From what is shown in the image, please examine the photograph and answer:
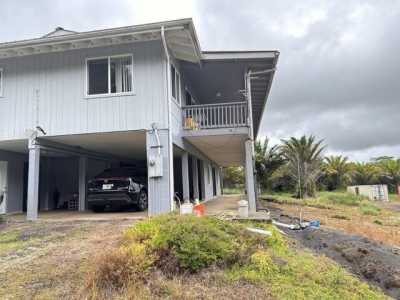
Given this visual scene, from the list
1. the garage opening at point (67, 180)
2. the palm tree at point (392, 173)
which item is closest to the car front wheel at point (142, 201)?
the garage opening at point (67, 180)

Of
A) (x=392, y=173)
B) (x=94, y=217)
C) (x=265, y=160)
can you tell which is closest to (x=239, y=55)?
(x=94, y=217)

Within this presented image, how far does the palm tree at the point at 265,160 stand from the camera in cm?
2680

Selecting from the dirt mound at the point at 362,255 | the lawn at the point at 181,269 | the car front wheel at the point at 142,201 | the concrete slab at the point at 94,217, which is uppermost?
the car front wheel at the point at 142,201

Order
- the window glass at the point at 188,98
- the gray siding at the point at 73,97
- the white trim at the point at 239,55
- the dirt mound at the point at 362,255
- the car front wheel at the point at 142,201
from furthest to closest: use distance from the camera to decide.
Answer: the window glass at the point at 188,98
the car front wheel at the point at 142,201
the white trim at the point at 239,55
the gray siding at the point at 73,97
the dirt mound at the point at 362,255

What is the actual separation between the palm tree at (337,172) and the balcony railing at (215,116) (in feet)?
77.4

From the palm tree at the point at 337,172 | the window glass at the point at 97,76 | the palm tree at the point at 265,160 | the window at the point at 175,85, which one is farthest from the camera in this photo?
the palm tree at the point at 337,172

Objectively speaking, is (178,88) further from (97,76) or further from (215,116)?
(97,76)

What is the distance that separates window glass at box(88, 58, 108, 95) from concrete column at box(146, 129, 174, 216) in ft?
7.00

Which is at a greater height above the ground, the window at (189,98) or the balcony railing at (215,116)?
the window at (189,98)

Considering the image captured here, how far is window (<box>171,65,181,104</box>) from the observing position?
10.1 meters

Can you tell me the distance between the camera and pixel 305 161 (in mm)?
24266

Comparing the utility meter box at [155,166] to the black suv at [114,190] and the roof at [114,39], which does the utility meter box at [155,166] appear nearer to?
the black suv at [114,190]

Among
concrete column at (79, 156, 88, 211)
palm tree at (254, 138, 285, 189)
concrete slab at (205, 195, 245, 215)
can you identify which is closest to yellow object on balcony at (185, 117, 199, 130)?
concrete slab at (205, 195, 245, 215)

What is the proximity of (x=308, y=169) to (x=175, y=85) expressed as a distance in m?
16.4
